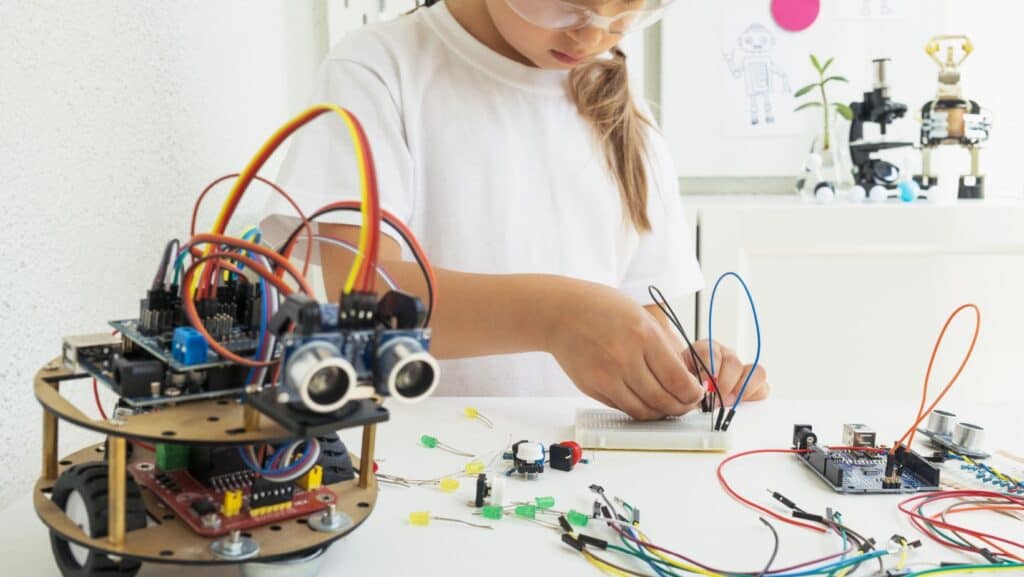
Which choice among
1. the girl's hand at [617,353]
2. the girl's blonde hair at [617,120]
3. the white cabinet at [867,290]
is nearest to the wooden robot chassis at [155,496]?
the girl's hand at [617,353]

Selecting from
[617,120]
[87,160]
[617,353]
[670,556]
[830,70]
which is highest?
[830,70]

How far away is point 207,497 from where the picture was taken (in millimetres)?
478

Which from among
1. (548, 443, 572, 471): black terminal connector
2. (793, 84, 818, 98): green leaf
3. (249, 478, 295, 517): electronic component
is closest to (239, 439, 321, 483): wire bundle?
(249, 478, 295, 517): electronic component

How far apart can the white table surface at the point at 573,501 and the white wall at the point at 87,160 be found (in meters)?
0.13

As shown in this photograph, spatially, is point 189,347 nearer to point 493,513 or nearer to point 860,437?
point 493,513

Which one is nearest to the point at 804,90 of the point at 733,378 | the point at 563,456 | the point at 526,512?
the point at 733,378

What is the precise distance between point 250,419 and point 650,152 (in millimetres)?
885

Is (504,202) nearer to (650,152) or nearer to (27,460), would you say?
(650,152)

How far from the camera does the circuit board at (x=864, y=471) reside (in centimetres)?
65

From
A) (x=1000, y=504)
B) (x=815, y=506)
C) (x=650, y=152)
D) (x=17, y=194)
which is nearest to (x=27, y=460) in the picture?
(x=17, y=194)

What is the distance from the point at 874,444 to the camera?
0.73 metres

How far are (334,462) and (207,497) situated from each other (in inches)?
3.6

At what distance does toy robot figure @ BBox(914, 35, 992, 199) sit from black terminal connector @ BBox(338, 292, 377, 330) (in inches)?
66.5

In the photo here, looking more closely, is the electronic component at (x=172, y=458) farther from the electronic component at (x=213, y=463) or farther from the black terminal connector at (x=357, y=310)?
the black terminal connector at (x=357, y=310)
